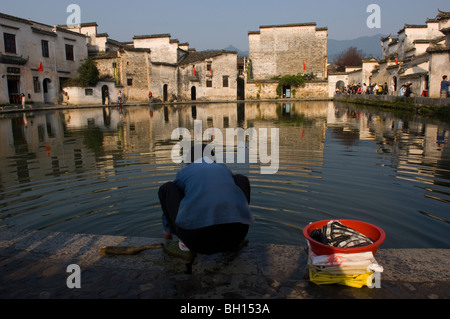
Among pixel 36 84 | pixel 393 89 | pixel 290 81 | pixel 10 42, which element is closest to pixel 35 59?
pixel 36 84

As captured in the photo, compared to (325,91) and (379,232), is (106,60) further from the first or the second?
(379,232)

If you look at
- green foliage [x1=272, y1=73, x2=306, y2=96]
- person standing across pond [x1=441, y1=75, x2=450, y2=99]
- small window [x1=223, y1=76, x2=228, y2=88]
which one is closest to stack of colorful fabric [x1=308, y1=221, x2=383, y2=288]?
person standing across pond [x1=441, y1=75, x2=450, y2=99]

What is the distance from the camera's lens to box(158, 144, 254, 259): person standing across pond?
3.04 meters

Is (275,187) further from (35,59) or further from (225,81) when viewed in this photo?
(225,81)

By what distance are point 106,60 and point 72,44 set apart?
3571 millimetres

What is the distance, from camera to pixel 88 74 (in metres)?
38.1

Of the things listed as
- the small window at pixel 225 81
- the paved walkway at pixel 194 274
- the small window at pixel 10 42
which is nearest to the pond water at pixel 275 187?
the paved walkway at pixel 194 274

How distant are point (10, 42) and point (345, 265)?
35.9 meters

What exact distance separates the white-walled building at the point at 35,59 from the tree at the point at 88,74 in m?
1.37

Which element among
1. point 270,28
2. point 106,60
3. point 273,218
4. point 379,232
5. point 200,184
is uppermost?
point 270,28

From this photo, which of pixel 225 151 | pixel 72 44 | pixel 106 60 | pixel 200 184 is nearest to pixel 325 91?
pixel 106 60

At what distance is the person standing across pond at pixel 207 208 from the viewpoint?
9.98ft
